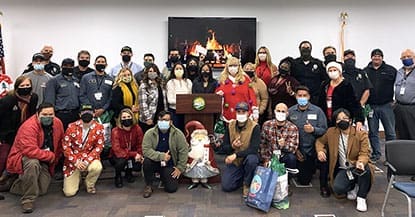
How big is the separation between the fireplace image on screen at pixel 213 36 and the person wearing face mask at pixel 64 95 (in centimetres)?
247

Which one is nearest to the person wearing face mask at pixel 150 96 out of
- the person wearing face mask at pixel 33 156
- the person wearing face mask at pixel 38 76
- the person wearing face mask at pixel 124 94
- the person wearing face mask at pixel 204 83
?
the person wearing face mask at pixel 124 94

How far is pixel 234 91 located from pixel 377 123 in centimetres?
230

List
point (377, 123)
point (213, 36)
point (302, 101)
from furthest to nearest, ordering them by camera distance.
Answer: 1. point (213, 36)
2. point (377, 123)
3. point (302, 101)

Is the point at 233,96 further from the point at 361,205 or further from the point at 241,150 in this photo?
the point at 361,205

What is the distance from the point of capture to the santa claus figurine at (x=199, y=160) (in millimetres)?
4551

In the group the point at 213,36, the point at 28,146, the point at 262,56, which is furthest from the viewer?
the point at 213,36

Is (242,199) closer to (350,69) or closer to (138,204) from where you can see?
(138,204)

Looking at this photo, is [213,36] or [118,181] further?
[213,36]

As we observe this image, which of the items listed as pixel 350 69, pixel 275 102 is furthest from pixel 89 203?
pixel 350 69

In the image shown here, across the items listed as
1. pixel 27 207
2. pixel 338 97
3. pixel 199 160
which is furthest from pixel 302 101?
pixel 27 207

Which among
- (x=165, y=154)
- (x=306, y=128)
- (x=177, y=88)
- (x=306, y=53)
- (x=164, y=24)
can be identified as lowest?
(x=165, y=154)

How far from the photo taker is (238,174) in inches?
174

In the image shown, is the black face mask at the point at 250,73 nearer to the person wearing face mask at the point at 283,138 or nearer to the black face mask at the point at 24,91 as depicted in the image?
the person wearing face mask at the point at 283,138

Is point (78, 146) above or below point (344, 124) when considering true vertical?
below
